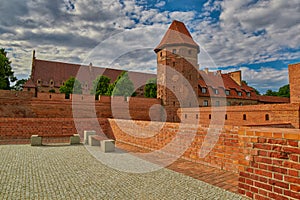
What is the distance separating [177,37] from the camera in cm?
2659

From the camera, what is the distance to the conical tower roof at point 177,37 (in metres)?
26.3

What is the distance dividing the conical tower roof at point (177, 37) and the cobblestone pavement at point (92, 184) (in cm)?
2308

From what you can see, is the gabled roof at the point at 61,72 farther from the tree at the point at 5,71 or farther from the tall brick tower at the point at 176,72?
the tall brick tower at the point at 176,72

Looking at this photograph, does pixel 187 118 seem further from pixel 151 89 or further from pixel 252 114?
pixel 151 89

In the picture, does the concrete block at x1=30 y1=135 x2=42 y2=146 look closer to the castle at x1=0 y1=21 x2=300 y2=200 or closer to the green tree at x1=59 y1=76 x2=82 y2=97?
the castle at x1=0 y1=21 x2=300 y2=200

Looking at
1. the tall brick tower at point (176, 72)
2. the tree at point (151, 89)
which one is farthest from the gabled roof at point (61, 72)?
the tall brick tower at point (176, 72)

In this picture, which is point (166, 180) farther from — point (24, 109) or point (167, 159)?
point (24, 109)

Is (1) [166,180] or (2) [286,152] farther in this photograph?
(1) [166,180]

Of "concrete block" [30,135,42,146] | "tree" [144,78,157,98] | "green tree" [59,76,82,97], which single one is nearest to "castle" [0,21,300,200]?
"concrete block" [30,135,42,146]

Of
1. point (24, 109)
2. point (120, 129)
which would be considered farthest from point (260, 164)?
point (24, 109)

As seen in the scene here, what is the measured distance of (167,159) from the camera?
19.7 ft

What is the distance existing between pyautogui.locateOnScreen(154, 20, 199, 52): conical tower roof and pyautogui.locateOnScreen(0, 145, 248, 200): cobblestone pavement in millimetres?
Answer: 23076

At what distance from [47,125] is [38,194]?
9103 mm

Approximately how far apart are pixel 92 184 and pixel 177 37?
25.0 m
